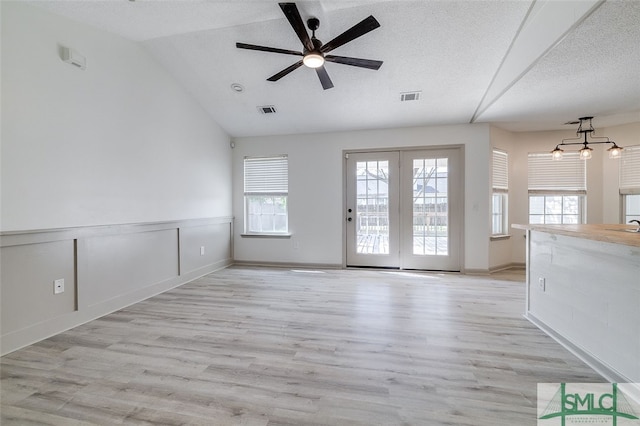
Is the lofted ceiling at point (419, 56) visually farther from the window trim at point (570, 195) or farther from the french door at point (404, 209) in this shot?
the window trim at point (570, 195)

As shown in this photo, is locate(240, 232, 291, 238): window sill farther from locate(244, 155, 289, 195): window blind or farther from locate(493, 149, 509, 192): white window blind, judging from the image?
locate(493, 149, 509, 192): white window blind

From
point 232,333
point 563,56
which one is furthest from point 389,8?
point 232,333

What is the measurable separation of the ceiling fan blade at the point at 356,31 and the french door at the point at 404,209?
105 inches

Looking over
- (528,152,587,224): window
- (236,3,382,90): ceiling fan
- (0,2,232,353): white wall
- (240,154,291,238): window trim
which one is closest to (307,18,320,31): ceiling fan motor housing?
(236,3,382,90): ceiling fan

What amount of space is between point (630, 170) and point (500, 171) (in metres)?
1.92

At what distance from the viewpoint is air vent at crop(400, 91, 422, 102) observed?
3.74 meters

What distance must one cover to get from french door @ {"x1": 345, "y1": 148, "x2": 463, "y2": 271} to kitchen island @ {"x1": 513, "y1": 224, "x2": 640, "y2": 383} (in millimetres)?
1937

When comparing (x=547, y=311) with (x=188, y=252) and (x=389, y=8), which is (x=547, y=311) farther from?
(x=188, y=252)

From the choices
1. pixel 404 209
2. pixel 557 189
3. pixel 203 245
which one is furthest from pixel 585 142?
pixel 203 245

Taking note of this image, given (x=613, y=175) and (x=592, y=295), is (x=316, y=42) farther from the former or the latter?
(x=613, y=175)

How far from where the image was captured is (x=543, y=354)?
206 centimetres

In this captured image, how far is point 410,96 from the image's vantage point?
12.5 ft

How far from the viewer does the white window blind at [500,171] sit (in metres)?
4.63

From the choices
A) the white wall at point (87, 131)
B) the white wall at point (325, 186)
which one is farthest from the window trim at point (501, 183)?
the white wall at point (87, 131)
